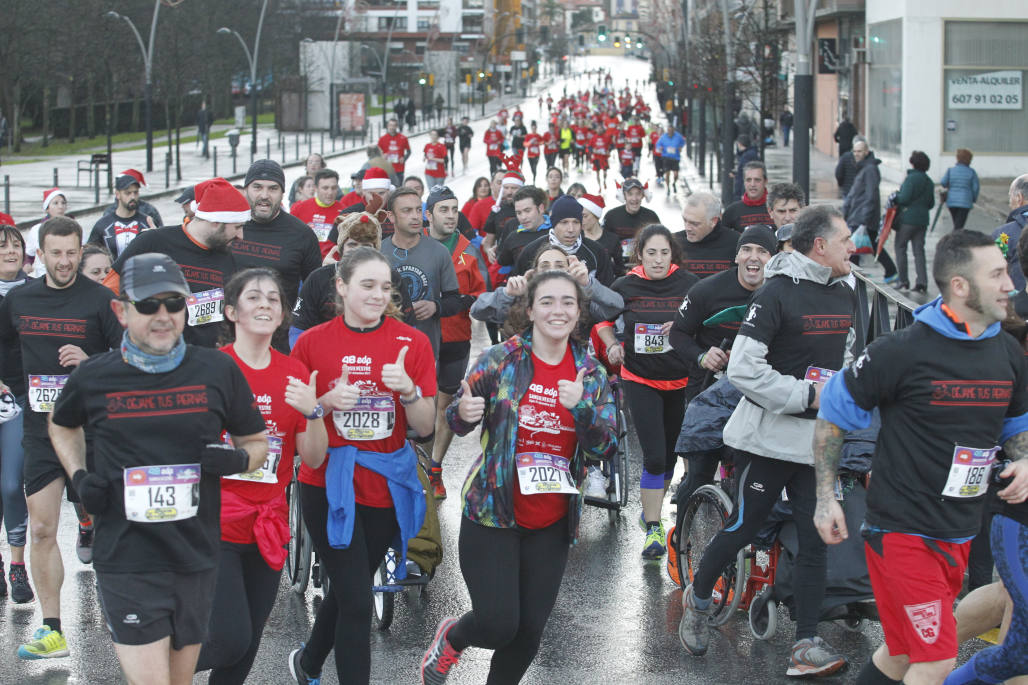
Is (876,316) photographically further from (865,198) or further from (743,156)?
(743,156)

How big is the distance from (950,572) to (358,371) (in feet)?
7.82

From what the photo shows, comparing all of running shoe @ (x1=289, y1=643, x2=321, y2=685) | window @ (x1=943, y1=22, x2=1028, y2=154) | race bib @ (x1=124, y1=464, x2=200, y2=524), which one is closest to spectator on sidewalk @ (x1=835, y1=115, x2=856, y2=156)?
window @ (x1=943, y1=22, x2=1028, y2=154)

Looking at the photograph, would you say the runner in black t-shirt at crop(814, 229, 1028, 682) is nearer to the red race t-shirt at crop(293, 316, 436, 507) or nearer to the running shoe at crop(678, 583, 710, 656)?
the running shoe at crop(678, 583, 710, 656)

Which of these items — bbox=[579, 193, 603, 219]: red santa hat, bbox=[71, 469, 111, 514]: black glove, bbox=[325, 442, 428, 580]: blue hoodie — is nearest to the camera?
bbox=[71, 469, 111, 514]: black glove

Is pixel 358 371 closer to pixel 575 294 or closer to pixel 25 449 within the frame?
pixel 575 294

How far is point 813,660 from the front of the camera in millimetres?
6066

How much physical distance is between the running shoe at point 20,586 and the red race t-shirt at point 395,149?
74.2ft

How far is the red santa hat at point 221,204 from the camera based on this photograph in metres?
7.23

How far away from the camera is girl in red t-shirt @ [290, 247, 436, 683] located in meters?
5.49

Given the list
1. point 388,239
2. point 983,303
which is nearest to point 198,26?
point 388,239

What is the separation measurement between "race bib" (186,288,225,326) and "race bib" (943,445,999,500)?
12.7ft

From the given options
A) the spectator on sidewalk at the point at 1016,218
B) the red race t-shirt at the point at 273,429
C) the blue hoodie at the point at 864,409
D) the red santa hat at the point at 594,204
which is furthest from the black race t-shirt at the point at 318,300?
the red santa hat at the point at 594,204

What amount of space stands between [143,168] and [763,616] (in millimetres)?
45750

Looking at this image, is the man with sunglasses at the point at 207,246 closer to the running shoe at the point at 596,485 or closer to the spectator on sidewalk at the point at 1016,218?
the running shoe at the point at 596,485
